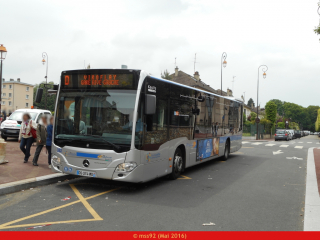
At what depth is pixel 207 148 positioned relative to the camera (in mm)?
11609

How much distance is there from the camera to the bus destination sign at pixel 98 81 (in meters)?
7.15

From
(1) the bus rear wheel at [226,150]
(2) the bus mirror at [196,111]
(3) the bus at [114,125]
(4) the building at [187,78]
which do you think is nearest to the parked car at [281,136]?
(4) the building at [187,78]

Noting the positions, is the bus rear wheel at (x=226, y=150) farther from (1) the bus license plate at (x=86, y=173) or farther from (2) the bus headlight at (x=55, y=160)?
(2) the bus headlight at (x=55, y=160)

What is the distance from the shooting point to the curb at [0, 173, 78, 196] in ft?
22.6

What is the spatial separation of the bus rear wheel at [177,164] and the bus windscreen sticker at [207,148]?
1501mm

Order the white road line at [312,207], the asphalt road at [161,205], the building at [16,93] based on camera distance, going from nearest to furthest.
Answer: the asphalt road at [161,205]
the white road line at [312,207]
the building at [16,93]

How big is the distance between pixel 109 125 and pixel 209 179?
3952 mm

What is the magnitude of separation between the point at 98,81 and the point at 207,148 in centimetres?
567

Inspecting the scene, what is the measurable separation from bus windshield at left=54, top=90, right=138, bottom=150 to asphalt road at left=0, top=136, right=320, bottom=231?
1205 millimetres

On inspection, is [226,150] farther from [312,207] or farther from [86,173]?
[86,173]

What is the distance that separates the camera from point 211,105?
11.7 meters

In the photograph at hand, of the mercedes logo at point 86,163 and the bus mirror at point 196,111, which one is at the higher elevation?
the bus mirror at point 196,111

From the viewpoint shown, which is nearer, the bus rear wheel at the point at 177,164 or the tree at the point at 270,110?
the bus rear wheel at the point at 177,164
